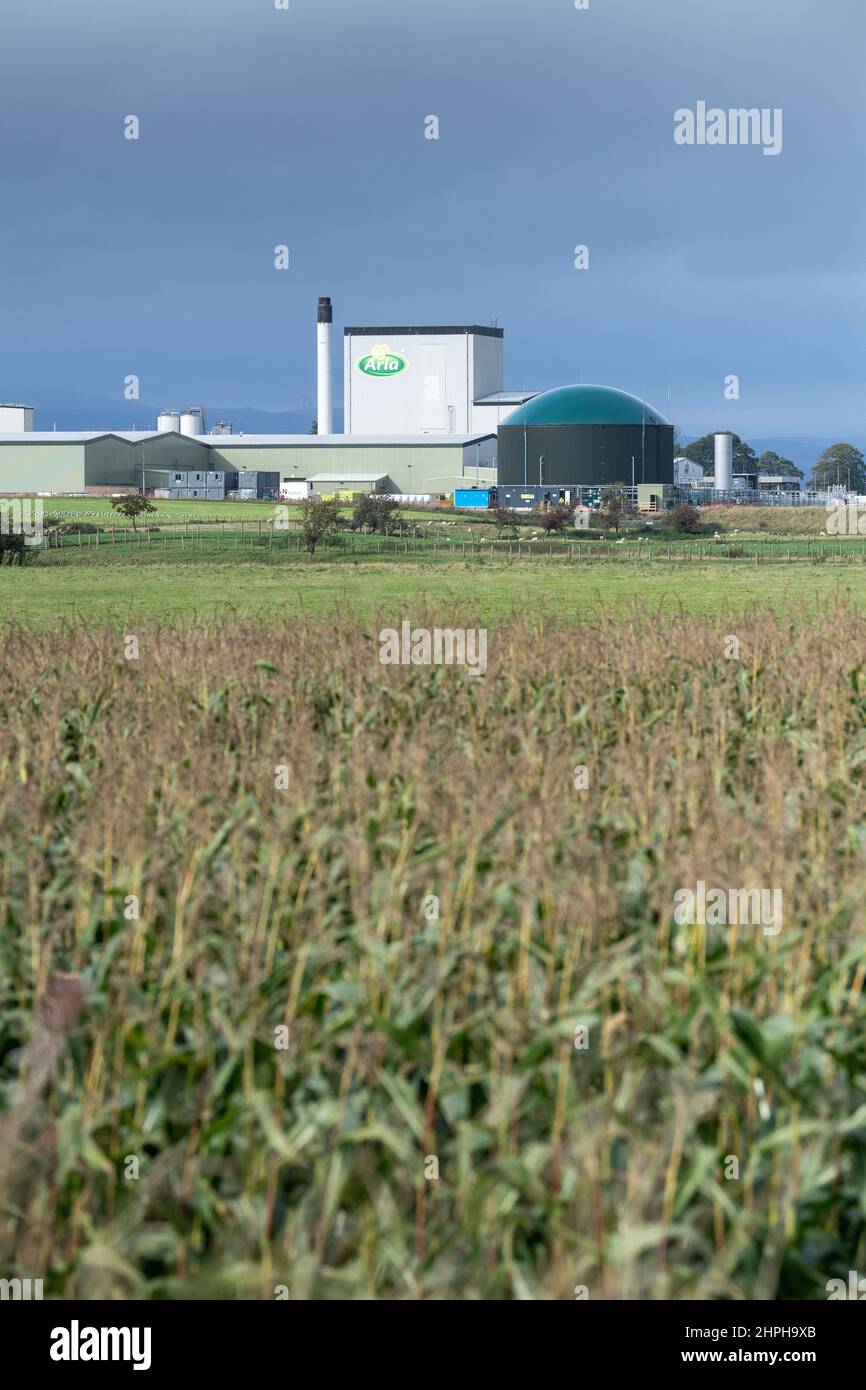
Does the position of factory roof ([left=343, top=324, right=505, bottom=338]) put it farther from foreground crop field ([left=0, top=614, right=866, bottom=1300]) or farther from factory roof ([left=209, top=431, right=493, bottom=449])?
foreground crop field ([left=0, top=614, right=866, bottom=1300])

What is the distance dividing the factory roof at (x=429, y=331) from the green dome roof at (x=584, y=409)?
28.7m

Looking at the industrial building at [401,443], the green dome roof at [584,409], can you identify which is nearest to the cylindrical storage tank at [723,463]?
the industrial building at [401,443]

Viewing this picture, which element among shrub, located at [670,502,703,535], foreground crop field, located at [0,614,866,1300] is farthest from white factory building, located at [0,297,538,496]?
foreground crop field, located at [0,614,866,1300]

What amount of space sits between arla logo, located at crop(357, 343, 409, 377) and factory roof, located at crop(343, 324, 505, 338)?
1.77m

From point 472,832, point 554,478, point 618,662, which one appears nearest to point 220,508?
point 554,478

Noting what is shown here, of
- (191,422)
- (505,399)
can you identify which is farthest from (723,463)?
(191,422)

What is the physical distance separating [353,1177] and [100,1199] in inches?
33.3

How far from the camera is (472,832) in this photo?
686 cm

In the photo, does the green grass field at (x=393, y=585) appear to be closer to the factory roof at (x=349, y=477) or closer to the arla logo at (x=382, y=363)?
the factory roof at (x=349, y=477)

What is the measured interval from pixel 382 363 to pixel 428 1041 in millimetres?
163094

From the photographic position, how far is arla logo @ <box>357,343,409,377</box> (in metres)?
163

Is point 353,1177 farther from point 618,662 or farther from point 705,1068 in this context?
point 618,662

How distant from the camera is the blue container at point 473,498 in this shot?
126 meters

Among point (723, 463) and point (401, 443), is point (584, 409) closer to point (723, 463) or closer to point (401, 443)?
point (401, 443)
